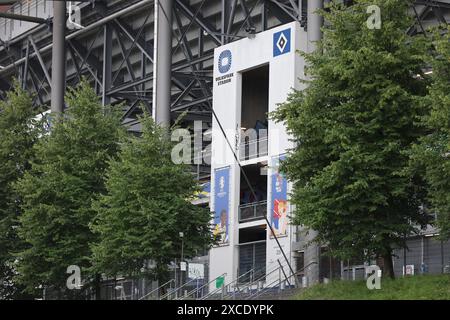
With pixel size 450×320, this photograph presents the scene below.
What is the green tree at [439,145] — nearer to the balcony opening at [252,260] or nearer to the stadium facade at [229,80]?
the stadium facade at [229,80]

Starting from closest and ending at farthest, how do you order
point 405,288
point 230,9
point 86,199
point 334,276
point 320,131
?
point 405,288 → point 320,131 → point 334,276 → point 86,199 → point 230,9

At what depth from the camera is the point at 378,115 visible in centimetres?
4188

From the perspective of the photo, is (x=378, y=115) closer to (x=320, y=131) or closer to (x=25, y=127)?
(x=320, y=131)

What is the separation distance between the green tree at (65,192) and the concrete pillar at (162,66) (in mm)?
6358

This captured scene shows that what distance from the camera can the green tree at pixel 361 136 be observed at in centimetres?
4116

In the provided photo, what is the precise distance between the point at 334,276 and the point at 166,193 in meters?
7.89

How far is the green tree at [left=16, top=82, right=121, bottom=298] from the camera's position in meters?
54.4

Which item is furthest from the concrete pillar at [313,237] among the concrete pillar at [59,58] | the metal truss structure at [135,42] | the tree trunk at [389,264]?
the concrete pillar at [59,58]

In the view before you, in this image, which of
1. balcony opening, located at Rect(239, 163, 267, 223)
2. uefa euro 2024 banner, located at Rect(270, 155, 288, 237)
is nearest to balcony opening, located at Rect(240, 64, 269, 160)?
balcony opening, located at Rect(239, 163, 267, 223)

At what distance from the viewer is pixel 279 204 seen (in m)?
56.1

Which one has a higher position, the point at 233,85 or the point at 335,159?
the point at 233,85
